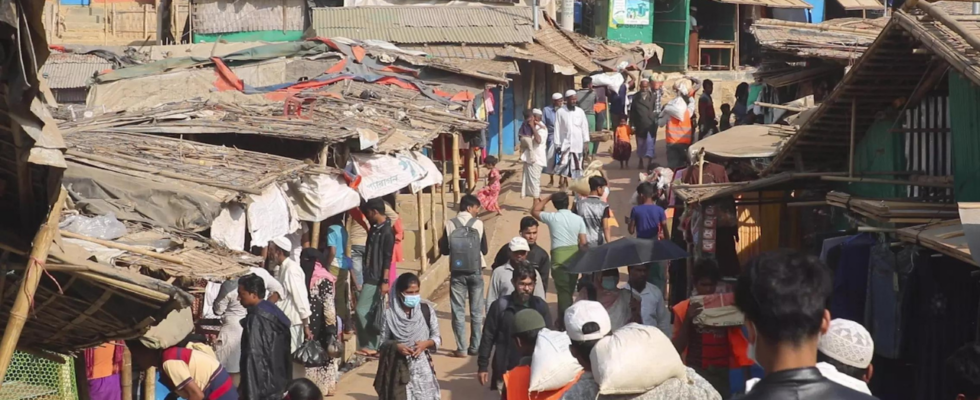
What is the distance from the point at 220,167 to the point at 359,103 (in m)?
4.94

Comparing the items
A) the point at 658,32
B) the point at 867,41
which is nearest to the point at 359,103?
the point at 867,41

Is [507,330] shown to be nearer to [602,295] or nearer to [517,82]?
[602,295]

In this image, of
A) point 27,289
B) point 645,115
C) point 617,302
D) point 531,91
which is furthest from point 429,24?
point 27,289

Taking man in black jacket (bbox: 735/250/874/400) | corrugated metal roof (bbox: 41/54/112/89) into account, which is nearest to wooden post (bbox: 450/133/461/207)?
corrugated metal roof (bbox: 41/54/112/89)

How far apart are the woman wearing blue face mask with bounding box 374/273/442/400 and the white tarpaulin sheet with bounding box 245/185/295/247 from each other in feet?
5.85

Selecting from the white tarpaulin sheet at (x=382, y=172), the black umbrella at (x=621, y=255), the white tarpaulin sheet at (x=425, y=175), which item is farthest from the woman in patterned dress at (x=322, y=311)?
the white tarpaulin sheet at (x=425, y=175)

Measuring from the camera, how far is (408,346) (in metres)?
9.83

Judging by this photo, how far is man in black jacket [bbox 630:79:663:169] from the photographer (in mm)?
21656

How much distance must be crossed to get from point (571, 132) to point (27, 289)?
15.7 metres

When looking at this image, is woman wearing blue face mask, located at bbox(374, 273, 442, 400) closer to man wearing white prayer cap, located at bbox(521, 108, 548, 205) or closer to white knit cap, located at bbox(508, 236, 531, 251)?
white knit cap, located at bbox(508, 236, 531, 251)

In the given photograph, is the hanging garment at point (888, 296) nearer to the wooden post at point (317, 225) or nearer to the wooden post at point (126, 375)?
the wooden post at point (126, 375)

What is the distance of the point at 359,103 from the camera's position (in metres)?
16.5

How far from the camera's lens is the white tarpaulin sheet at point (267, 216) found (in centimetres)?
1120

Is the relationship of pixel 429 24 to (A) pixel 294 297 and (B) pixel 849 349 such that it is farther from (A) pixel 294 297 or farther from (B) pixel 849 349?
(B) pixel 849 349
